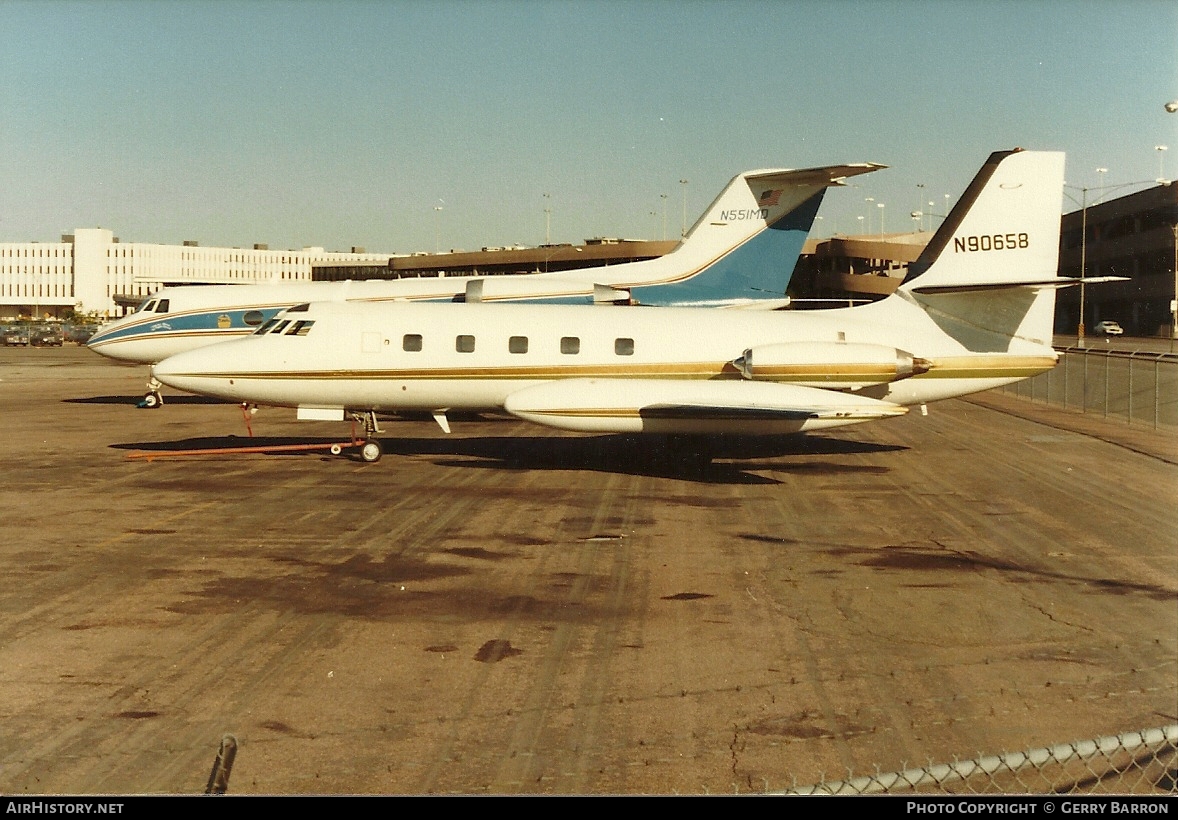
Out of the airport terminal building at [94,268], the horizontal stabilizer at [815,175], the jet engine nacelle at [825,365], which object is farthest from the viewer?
the airport terminal building at [94,268]

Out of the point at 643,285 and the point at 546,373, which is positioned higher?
the point at 643,285

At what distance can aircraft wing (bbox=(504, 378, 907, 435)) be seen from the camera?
20.2m

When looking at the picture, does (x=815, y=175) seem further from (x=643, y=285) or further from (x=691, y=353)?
(x=691, y=353)

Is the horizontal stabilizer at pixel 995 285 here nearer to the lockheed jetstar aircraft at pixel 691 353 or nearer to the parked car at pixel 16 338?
the lockheed jetstar aircraft at pixel 691 353

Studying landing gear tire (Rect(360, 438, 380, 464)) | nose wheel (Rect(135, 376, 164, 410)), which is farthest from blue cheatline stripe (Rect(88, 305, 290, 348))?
landing gear tire (Rect(360, 438, 380, 464))

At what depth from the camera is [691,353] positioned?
2223 cm

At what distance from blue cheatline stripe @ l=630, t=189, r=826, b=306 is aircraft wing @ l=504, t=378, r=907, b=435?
13.4m

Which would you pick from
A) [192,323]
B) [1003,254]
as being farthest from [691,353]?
[192,323]

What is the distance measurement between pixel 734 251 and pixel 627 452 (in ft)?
37.8

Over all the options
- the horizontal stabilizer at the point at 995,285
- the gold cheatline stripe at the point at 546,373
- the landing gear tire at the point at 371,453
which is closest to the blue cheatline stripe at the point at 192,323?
the gold cheatline stripe at the point at 546,373

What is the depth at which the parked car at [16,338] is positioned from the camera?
303 feet

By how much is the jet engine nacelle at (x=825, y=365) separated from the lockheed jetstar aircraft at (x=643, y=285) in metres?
10.1
